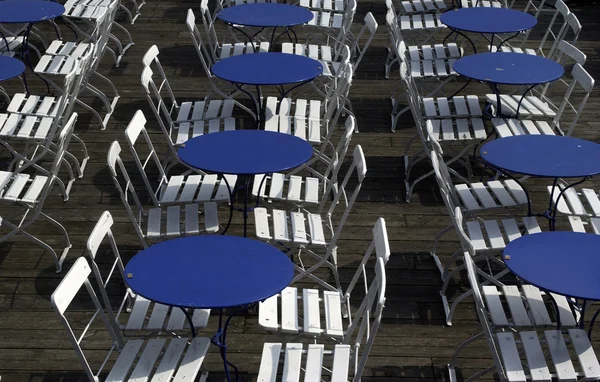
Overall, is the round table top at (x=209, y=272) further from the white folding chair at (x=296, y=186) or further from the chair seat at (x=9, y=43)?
the chair seat at (x=9, y=43)

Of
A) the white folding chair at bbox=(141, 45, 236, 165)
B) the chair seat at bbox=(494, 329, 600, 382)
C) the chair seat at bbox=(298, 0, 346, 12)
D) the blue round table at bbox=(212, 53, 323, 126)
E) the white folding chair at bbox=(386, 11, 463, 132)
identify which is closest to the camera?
the chair seat at bbox=(494, 329, 600, 382)

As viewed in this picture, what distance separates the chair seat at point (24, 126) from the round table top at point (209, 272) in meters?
2.71

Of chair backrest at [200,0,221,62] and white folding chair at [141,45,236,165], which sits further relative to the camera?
chair backrest at [200,0,221,62]

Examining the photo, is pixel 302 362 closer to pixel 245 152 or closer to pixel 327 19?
pixel 245 152

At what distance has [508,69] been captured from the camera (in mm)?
7758

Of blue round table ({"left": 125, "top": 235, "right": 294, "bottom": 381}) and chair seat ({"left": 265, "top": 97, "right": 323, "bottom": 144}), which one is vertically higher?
blue round table ({"left": 125, "top": 235, "right": 294, "bottom": 381})

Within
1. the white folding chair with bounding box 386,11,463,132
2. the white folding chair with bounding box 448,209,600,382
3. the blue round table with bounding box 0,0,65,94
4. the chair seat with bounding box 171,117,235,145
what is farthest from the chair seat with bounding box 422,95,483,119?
the blue round table with bounding box 0,0,65,94

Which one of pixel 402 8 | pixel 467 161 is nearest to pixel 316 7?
pixel 402 8

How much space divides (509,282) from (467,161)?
1384 mm

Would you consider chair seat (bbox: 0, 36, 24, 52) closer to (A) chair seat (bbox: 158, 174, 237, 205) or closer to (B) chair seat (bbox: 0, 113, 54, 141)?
(B) chair seat (bbox: 0, 113, 54, 141)

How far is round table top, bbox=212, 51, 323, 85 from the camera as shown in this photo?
7.51 m

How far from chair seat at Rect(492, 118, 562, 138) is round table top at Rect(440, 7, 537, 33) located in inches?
61.4

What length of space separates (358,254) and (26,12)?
14.7 feet

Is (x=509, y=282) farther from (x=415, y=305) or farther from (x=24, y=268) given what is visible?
(x=24, y=268)
